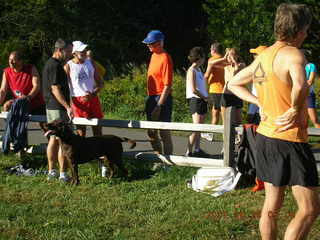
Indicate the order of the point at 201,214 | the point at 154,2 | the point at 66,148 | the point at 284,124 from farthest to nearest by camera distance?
1. the point at 154,2
2. the point at 66,148
3. the point at 201,214
4. the point at 284,124

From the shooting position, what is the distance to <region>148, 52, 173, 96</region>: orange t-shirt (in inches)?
329

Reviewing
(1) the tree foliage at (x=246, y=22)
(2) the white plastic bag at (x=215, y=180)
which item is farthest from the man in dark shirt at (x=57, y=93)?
(1) the tree foliage at (x=246, y=22)

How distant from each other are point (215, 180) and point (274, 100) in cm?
327

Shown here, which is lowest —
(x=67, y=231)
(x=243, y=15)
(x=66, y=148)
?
(x=67, y=231)

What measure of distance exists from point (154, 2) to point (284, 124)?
3059cm

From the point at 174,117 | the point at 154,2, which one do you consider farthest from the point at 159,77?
the point at 154,2

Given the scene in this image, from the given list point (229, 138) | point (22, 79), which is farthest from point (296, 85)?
point (22, 79)

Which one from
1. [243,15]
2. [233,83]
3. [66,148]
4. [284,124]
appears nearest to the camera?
[284,124]

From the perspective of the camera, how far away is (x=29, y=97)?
877 centimetres

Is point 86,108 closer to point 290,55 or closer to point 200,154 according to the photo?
point 200,154

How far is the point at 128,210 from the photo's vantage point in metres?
6.47

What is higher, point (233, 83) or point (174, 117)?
point (233, 83)

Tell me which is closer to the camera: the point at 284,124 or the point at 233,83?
the point at 284,124

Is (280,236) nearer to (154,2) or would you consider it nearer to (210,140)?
(210,140)
